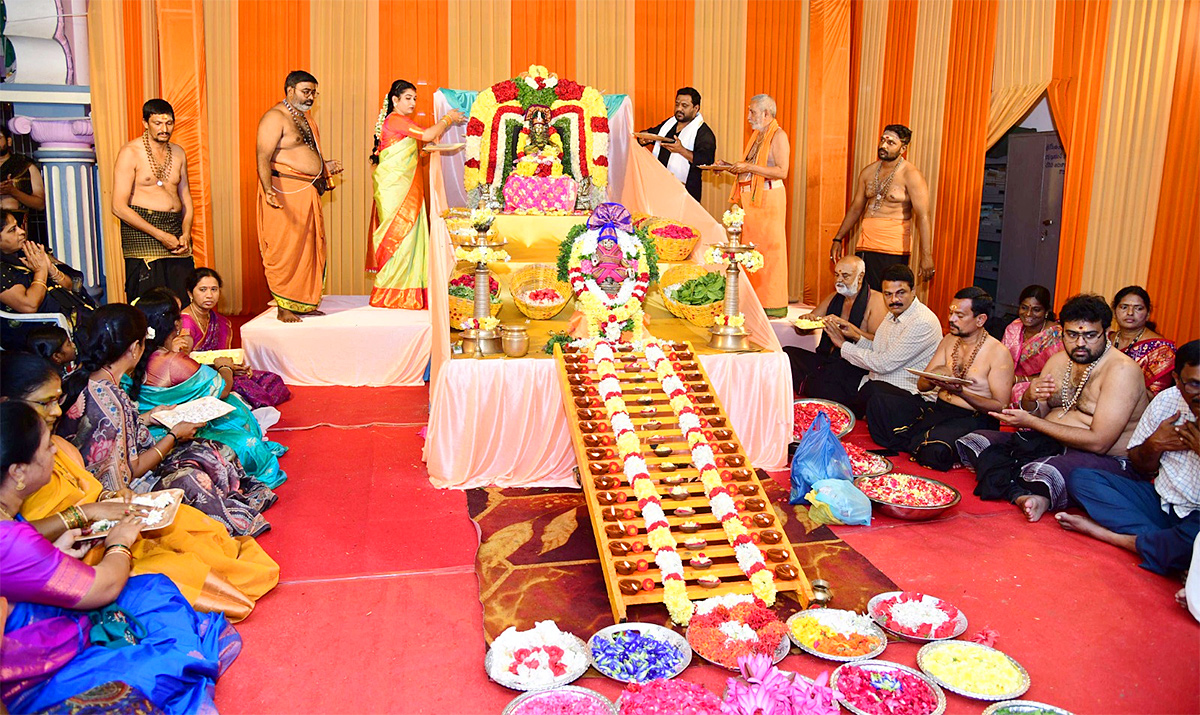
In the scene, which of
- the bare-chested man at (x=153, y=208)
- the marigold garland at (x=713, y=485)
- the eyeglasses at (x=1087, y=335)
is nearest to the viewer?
the marigold garland at (x=713, y=485)

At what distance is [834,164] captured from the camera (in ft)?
30.6

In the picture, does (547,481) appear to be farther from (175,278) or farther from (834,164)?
(834,164)

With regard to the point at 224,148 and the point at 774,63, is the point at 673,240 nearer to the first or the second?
the point at 774,63

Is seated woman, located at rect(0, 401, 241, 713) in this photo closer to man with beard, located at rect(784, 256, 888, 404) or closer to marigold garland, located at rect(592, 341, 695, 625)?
marigold garland, located at rect(592, 341, 695, 625)

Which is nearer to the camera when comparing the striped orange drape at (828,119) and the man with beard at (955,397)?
the man with beard at (955,397)

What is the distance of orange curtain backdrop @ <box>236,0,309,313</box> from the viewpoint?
8.51 m

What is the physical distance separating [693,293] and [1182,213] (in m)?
3.09

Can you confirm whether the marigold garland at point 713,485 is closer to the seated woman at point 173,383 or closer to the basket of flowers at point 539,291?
the basket of flowers at point 539,291

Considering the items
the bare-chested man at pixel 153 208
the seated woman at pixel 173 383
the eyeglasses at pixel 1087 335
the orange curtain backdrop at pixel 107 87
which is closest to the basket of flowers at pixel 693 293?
the eyeglasses at pixel 1087 335

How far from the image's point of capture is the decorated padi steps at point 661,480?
3557 mm

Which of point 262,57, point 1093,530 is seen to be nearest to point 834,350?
point 1093,530

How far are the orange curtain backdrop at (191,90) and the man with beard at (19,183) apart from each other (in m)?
1.16

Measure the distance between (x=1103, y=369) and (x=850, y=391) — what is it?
194cm

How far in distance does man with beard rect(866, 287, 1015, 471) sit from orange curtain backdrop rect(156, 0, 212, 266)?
6.05 meters
